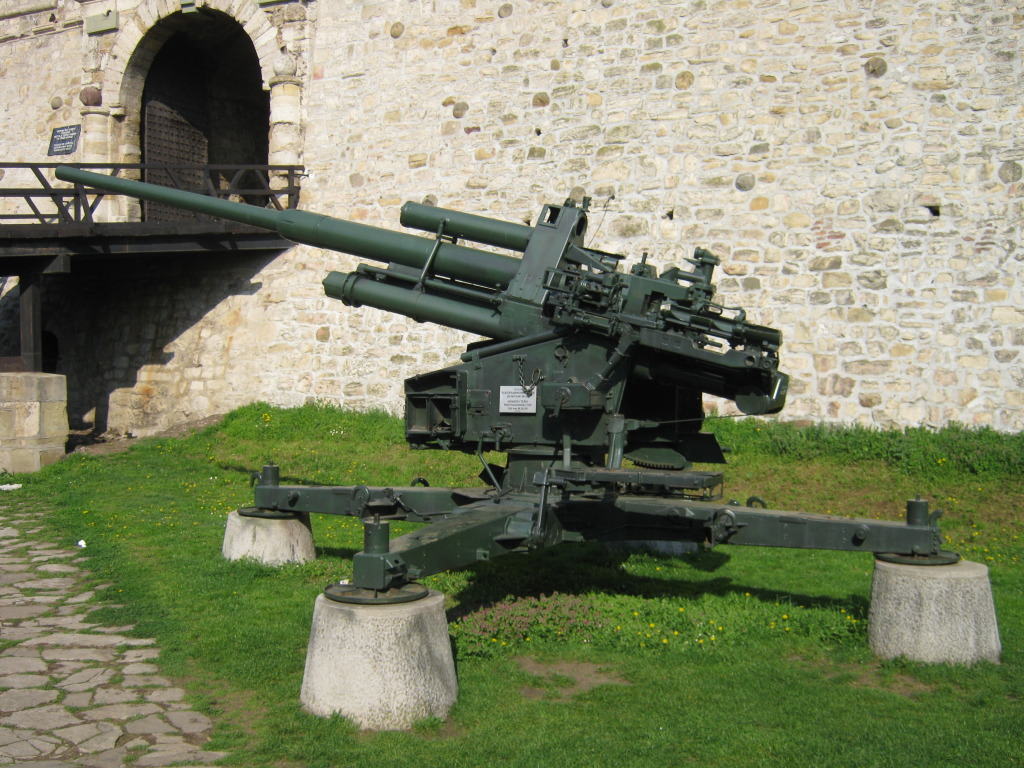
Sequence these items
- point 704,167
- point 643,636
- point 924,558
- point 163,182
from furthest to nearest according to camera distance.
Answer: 1. point 163,182
2. point 704,167
3. point 643,636
4. point 924,558

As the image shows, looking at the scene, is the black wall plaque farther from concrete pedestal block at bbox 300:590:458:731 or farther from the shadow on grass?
concrete pedestal block at bbox 300:590:458:731

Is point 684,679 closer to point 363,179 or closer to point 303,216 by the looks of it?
point 303,216

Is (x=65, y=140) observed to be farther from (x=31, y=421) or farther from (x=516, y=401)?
(x=516, y=401)

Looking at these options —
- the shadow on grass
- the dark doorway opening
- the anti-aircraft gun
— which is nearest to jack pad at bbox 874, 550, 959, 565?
the anti-aircraft gun

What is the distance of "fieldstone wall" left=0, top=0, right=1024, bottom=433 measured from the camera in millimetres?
10062

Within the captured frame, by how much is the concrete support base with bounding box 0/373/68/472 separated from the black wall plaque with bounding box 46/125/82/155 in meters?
5.27

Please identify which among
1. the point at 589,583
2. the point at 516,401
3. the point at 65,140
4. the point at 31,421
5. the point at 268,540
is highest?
the point at 65,140

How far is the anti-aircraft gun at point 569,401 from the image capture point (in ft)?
17.3

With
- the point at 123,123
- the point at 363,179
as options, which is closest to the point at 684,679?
the point at 363,179

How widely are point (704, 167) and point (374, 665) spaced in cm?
836

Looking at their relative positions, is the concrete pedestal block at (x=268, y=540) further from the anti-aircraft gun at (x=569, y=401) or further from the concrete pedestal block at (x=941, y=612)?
the concrete pedestal block at (x=941, y=612)

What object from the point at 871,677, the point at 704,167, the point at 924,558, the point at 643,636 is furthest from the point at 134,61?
the point at 871,677

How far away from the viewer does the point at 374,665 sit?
4289 mm

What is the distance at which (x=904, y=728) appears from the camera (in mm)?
4398
